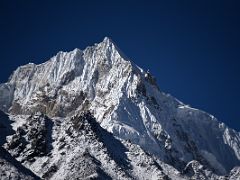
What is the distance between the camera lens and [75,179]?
625 ft

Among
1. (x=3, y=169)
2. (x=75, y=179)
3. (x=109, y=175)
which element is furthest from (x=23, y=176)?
(x=109, y=175)

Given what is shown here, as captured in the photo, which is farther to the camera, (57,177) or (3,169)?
(57,177)

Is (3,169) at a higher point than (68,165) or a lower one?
lower

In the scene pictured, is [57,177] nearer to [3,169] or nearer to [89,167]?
[89,167]

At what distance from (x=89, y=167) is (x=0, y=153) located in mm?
32138

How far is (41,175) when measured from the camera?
19650 cm

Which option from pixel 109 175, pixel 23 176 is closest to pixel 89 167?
pixel 109 175

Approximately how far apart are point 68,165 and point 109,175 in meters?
13.6

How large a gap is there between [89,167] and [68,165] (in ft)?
25.6

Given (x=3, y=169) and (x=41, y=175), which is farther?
(x=41, y=175)

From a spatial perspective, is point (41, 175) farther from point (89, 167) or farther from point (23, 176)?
point (23, 176)

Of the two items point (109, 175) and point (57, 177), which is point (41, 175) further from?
point (109, 175)

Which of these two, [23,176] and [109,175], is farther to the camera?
[109,175]

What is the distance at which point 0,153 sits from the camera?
176m
